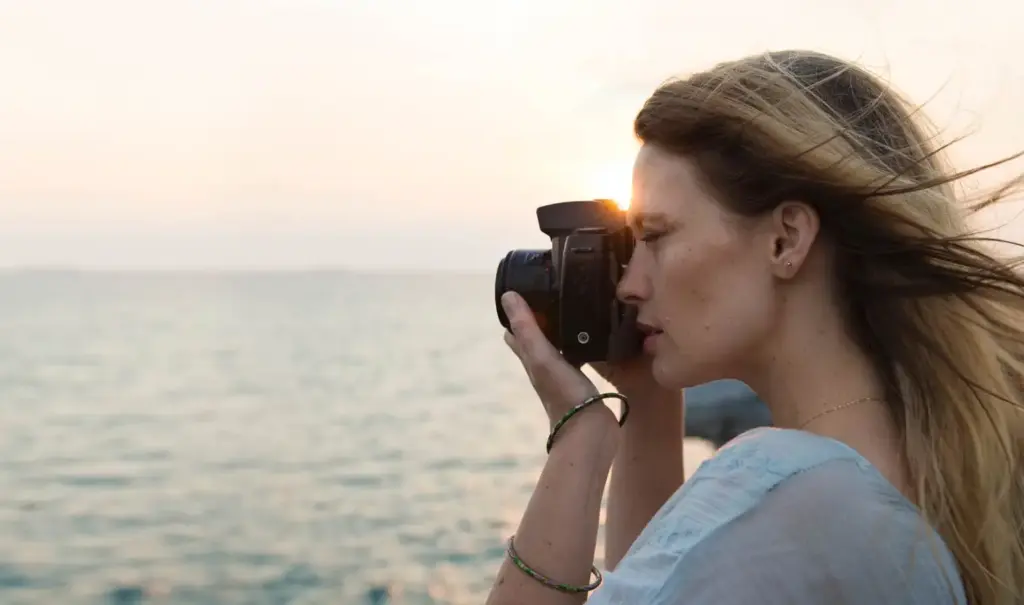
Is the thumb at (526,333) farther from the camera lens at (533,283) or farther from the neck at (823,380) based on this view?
the neck at (823,380)

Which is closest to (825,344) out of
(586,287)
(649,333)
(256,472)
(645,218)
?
(645,218)

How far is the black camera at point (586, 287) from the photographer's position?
5.18ft

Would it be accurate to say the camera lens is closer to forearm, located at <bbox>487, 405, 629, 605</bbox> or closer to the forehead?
forearm, located at <bbox>487, 405, 629, 605</bbox>

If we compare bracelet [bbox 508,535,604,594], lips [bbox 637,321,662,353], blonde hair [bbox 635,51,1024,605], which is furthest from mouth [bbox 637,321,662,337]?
bracelet [bbox 508,535,604,594]

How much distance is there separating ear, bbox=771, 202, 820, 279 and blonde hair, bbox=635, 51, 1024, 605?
0.6 inches

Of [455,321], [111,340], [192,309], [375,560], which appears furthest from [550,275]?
[192,309]

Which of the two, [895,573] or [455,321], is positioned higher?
[895,573]

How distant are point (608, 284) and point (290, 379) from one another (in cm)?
1741

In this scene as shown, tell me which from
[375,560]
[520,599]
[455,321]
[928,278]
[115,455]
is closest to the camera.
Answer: [928,278]

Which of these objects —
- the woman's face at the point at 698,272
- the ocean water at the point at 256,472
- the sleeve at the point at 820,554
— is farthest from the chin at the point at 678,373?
the ocean water at the point at 256,472

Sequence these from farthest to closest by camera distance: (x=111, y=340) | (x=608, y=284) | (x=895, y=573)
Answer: (x=111, y=340), (x=608, y=284), (x=895, y=573)

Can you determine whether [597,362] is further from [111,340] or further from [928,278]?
[111,340]

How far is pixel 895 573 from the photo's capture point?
984 mm

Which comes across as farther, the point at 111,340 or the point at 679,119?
the point at 111,340
